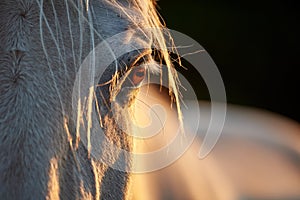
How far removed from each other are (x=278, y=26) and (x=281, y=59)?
376mm

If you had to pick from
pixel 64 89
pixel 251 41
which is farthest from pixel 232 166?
pixel 251 41

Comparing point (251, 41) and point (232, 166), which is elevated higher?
point (251, 41)

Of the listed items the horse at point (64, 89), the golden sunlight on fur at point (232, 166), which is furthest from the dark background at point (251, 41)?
the horse at point (64, 89)

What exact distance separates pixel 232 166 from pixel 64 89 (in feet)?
3.92

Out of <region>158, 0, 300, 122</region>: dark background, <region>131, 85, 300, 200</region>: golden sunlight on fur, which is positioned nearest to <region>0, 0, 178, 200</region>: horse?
<region>131, 85, 300, 200</region>: golden sunlight on fur

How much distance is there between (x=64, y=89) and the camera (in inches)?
40.9

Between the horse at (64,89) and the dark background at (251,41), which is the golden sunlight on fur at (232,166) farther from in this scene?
the dark background at (251,41)

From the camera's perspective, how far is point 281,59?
545 centimetres

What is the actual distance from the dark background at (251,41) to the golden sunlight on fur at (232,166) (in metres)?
2.55

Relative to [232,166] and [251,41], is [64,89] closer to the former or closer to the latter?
[232,166]

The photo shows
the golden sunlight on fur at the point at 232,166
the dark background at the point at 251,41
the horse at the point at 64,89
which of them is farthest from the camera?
the dark background at the point at 251,41

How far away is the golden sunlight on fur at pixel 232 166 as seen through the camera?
1817 millimetres

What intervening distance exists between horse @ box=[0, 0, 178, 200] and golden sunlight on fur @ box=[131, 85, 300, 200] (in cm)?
46

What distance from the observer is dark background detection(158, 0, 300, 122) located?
5125 millimetres
